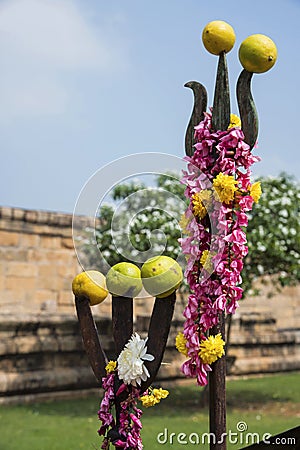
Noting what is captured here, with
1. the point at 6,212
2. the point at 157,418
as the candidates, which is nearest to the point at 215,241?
the point at 157,418

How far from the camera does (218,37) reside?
2.83 metres

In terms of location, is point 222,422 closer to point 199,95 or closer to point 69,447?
point 199,95

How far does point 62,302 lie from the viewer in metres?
9.80

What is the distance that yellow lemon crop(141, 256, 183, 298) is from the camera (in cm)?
268

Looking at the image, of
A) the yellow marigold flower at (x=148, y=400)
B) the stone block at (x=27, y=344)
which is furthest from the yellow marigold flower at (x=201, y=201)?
the stone block at (x=27, y=344)

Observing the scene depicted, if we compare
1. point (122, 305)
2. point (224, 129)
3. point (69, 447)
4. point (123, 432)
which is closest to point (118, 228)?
point (122, 305)

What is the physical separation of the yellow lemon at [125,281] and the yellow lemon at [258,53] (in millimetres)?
941

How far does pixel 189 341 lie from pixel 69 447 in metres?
3.19

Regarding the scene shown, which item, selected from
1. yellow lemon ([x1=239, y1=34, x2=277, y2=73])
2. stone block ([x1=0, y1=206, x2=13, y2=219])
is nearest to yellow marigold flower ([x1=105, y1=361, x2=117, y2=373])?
yellow lemon ([x1=239, y1=34, x2=277, y2=73])

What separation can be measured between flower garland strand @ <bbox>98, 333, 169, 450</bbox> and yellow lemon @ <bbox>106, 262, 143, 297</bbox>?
0.18m

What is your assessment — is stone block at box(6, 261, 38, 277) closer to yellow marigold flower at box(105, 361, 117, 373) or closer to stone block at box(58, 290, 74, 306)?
stone block at box(58, 290, 74, 306)

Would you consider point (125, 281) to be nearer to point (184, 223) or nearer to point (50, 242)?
point (184, 223)

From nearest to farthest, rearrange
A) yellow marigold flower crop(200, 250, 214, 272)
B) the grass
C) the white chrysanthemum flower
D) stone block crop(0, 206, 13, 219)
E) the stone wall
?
the white chrysanthemum flower, yellow marigold flower crop(200, 250, 214, 272), the grass, the stone wall, stone block crop(0, 206, 13, 219)

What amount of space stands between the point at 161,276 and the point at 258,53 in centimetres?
96
